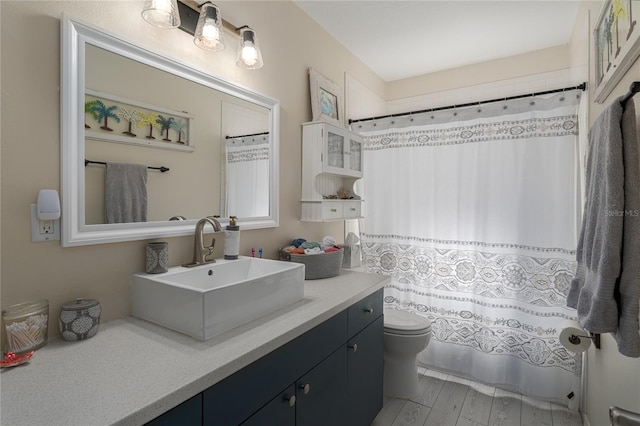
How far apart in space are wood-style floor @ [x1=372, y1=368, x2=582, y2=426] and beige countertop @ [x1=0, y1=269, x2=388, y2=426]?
4.33 ft

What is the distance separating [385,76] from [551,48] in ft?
4.52

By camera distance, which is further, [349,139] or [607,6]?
[349,139]

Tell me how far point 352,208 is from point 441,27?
57.5 inches

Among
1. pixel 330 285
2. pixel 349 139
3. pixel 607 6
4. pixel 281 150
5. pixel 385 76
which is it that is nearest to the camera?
pixel 607 6

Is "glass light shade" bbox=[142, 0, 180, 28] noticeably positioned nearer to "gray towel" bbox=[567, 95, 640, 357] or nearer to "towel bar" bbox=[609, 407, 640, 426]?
"gray towel" bbox=[567, 95, 640, 357]

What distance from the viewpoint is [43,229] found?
104cm

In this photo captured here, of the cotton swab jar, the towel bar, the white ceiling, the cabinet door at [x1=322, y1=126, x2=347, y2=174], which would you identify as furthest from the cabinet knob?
the white ceiling

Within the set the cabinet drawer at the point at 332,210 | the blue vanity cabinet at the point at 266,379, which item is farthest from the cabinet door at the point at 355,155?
the blue vanity cabinet at the point at 266,379

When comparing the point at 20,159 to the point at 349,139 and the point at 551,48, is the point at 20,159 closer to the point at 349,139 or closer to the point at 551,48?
the point at 349,139

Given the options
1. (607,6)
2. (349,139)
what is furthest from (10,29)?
(607,6)

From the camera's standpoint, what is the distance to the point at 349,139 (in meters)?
2.44

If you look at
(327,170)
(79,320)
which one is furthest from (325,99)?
(79,320)

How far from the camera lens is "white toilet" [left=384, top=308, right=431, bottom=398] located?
6.89ft

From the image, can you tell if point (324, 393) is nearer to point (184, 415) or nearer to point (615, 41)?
point (184, 415)
